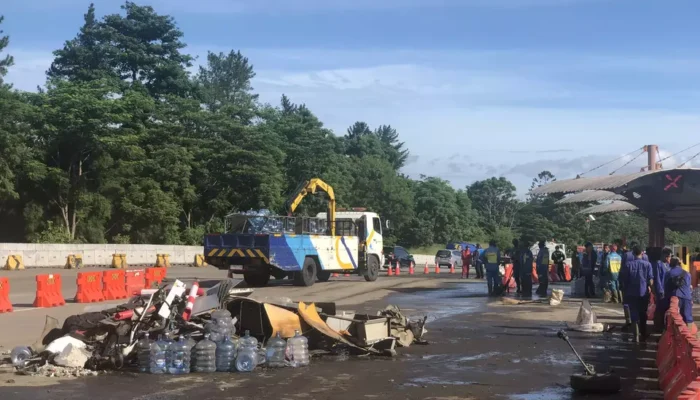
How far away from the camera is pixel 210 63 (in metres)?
96.3

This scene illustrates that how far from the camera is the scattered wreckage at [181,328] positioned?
10.9 m

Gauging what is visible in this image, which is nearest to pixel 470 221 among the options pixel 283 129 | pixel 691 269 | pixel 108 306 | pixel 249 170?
pixel 283 129

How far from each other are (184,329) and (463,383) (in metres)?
4.17

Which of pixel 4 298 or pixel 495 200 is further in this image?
pixel 495 200

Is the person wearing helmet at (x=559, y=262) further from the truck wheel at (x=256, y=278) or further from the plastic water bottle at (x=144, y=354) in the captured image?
the plastic water bottle at (x=144, y=354)

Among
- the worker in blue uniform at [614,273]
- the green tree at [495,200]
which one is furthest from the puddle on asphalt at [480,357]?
the green tree at [495,200]

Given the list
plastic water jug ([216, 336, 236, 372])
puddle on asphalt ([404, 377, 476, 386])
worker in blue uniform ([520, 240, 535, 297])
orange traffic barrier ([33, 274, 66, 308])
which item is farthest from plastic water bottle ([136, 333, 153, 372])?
worker in blue uniform ([520, 240, 535, 297])

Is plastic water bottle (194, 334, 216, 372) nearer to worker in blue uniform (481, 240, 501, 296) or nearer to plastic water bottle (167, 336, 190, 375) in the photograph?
plastic water bottle (167, 336, 190, 375)

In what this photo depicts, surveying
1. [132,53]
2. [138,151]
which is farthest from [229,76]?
[138,151]

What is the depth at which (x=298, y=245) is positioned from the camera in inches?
1033

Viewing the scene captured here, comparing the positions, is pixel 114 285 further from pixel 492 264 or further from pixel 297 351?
pixel 297 351

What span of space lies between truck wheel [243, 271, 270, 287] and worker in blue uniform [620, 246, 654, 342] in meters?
14.3

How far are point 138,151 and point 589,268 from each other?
34393 millimetres

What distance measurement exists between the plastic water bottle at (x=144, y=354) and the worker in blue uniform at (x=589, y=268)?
16.7 m
